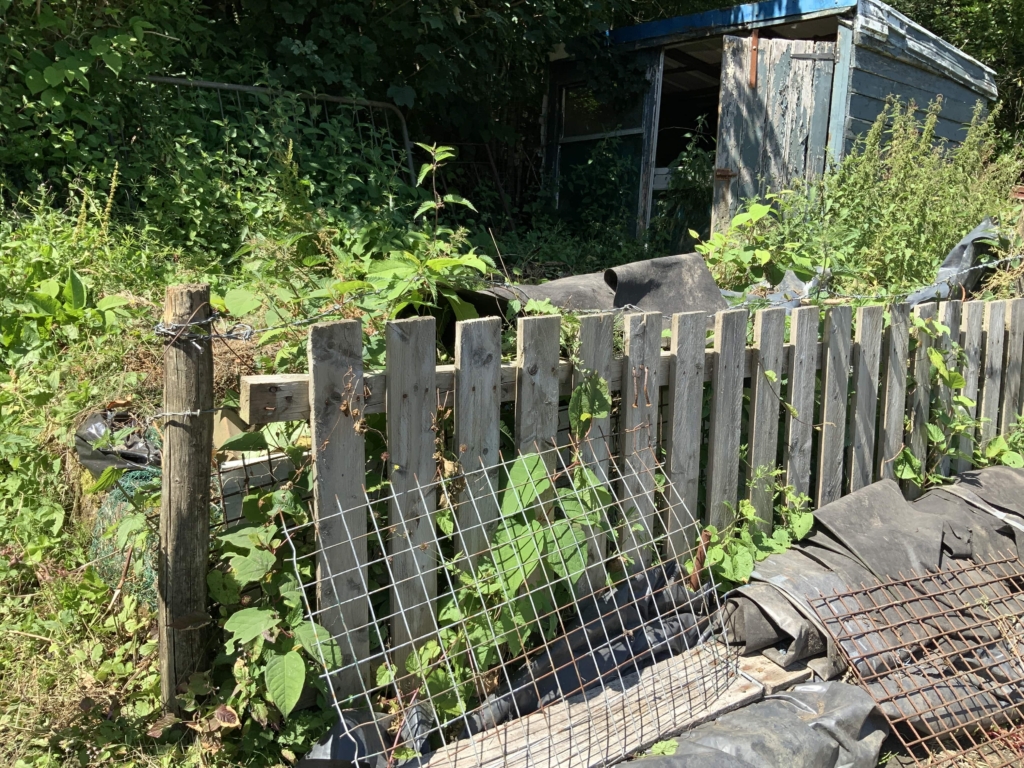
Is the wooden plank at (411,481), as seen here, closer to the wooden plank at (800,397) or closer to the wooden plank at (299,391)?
the wooden plank at (299,391)

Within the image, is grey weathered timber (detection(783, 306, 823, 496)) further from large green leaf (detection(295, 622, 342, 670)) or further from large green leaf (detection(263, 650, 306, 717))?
large green leaf (detection(263, 650, 306, 717))

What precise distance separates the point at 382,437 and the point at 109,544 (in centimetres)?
118

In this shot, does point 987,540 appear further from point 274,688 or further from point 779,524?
point 274,688

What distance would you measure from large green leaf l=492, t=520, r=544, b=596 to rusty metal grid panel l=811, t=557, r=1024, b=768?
112cm

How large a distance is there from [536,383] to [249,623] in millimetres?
1134

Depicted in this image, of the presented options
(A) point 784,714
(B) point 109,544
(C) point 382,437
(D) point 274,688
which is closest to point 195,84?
(B) point 109,544

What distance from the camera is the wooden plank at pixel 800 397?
339 centimetres

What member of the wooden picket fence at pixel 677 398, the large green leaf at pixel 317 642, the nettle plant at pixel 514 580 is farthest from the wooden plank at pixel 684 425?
the large green leaf at pixel 317 642

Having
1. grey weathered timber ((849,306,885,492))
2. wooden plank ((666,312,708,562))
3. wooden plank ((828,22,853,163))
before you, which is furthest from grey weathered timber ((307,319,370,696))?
wooden plank ((828,22,853,163))

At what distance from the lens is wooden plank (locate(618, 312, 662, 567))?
2857mm

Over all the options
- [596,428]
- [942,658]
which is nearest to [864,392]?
[942,658]

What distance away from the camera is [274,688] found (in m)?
2.16

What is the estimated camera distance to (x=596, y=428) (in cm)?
282

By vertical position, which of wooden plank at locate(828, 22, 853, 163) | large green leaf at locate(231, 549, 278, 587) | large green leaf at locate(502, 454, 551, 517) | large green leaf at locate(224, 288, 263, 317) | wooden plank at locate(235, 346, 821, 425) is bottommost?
large green leaf at locate(231, 549, 278, 587)
